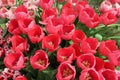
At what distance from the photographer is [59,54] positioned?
125cm

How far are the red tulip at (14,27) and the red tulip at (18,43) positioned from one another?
0.16ft

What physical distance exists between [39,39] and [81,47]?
0.18 m

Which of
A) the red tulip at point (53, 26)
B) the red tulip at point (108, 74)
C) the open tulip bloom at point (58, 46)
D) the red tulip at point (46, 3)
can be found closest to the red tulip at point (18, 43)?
the open tulip bloom at point (58, 46)

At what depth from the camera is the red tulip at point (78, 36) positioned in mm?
1329

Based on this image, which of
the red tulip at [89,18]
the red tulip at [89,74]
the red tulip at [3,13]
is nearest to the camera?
the red tulip at [89,74]

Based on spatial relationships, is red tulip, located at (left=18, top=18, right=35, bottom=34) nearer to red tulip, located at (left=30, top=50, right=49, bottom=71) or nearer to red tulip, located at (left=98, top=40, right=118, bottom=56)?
red tulip, located at (left=30, top=50, right=49, bottom=71)

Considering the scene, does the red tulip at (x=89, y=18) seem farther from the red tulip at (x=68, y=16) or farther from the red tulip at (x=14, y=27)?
the red tulip at (x=14, y=27)

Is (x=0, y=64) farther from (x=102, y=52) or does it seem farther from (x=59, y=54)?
(x=102, y=52)

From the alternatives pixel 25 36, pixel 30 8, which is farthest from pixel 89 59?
pixel 30 8

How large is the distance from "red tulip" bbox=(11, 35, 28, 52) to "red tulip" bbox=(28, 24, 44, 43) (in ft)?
0.16

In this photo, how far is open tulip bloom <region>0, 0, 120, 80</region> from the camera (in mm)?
1223

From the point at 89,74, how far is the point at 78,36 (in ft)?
0.70

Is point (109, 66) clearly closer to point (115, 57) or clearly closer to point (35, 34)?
point (115, 57)

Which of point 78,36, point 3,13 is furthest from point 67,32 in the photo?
point 3,13
